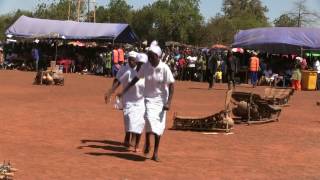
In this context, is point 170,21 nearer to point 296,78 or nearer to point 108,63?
point 108,63

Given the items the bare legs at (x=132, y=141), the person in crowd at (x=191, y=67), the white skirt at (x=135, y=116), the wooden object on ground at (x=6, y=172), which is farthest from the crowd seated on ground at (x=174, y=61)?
the wooden object on ground at (x=6, y=172)

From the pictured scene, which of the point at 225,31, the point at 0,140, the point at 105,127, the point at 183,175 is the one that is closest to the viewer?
the point at 183,175

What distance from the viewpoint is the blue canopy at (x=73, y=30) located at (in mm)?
39625

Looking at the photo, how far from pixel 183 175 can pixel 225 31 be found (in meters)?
59.1

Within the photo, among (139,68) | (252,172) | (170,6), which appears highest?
(170,6)

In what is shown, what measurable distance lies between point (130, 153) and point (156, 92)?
46.9 inches

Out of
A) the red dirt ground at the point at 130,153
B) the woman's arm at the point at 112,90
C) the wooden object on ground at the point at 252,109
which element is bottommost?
the red dirt ground at the point at 130,153

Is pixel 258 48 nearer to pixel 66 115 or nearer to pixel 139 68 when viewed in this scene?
pixel 66 115

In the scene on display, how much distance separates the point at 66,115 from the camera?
14867 mm

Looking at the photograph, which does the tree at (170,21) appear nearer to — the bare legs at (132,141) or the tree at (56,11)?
the tree at (56,11)

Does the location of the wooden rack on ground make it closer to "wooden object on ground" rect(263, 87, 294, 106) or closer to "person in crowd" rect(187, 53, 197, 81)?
"person in crowd" rect(187, 53, 197, 81)

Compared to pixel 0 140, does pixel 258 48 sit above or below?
above

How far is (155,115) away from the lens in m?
9.05

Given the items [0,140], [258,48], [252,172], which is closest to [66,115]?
[0,140]
